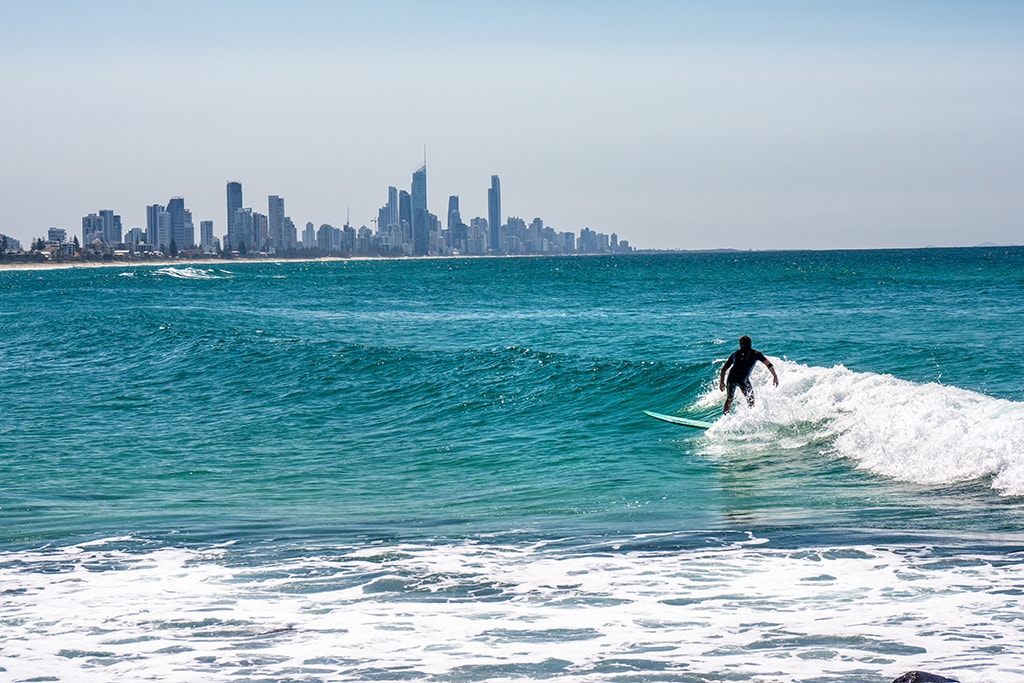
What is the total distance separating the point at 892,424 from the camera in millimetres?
16375

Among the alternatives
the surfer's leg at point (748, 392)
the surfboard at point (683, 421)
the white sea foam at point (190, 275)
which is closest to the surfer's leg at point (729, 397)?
the surfer's leg at point (748, 392)

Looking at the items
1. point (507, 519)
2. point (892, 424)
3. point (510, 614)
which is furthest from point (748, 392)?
point (510, 614)

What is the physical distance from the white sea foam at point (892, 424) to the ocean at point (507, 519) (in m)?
0.06

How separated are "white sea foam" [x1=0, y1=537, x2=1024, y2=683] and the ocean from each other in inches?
1.3

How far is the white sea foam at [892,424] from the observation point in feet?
45.0

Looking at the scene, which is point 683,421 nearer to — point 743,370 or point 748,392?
point 748,392

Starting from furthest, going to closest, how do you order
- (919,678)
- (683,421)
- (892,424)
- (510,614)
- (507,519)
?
1. (683,421)
2. (892,424)
3. (507,519)
4. (510,614)
5. (919,678)

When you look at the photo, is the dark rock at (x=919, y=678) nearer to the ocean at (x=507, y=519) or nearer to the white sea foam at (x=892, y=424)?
the ocean at (x=507, y=519)

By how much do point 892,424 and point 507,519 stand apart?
750cm

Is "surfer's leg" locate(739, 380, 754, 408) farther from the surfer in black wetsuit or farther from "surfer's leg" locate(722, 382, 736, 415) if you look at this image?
"surfer's leg" locate(722, 382, 736, 415)

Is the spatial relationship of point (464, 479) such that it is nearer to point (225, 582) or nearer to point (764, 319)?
point (225, 582)

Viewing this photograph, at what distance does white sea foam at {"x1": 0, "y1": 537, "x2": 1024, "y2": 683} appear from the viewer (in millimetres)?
7059

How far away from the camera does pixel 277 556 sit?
33.2 feet

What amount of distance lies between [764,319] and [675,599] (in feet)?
120
